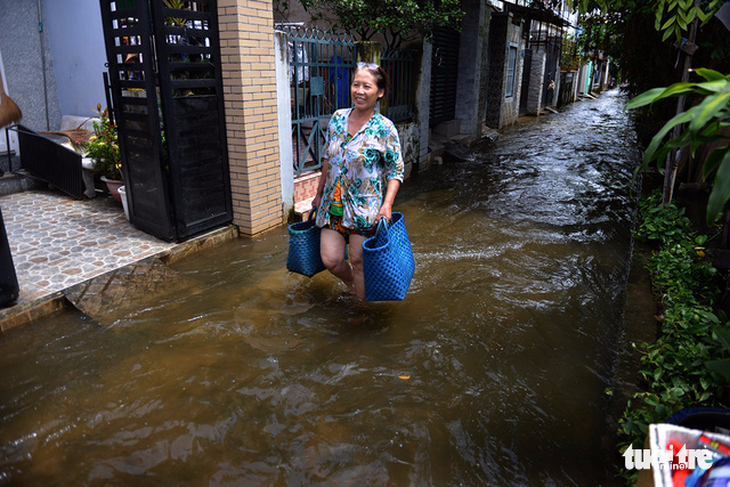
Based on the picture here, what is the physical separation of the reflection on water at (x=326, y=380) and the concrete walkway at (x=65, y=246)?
19 cm

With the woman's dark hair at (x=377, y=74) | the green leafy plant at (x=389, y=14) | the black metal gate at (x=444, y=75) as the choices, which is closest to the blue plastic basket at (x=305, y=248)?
the woman's dark hair at (x=377, y=74)

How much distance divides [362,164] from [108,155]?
4278 millimetres

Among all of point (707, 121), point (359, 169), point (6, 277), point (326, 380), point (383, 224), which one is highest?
point (707, 121)

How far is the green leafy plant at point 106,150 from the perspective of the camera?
6.16 m

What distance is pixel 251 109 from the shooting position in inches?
212

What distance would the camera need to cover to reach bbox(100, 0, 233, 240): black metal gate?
4.65 metres

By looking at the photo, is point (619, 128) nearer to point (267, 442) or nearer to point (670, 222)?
point (670, 222)

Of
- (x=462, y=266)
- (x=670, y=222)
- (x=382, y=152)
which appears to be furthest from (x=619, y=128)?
(x=382, y=152)

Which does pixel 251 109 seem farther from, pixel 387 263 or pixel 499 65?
pixel 499 65

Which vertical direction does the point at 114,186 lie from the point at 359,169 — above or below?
below

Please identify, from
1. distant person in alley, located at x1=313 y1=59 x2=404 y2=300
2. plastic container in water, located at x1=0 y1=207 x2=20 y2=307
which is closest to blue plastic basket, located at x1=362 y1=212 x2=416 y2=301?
distant person in alley, located at x1=313 y1=59 x2=404 y2=300

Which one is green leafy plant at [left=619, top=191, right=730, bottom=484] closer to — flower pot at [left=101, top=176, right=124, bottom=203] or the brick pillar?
the brick pillar

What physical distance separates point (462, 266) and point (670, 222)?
7.41ft

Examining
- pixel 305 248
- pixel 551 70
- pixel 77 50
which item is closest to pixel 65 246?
pixel 305 248
